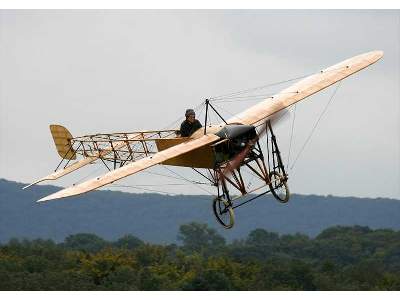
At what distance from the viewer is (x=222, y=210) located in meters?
30.6

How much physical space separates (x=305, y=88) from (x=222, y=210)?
22.6 feet

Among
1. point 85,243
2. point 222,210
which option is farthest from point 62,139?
point 85,243

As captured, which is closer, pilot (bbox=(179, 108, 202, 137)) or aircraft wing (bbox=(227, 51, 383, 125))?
pilot (bbox=(179, 108, 202, 137))

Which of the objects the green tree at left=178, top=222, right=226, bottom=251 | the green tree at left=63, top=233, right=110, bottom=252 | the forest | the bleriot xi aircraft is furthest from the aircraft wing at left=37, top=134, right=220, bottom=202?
the green tree at left=178, top=222, right=226, bottom=251

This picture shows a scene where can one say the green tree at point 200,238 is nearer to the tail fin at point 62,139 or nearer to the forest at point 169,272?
the forest at point 169,272

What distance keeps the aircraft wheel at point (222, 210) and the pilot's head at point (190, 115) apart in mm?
3105

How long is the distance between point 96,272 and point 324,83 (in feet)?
216

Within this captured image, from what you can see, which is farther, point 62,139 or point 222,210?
point 62,139

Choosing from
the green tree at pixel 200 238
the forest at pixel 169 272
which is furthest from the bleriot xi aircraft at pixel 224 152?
the green tree at pixel 200 238

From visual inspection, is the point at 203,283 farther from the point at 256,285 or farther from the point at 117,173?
the point at 117,173

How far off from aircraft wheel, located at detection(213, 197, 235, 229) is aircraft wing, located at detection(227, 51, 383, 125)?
136 inches

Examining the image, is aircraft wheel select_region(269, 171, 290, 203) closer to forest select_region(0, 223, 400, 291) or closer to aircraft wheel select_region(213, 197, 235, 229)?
aircraft wheel select_region(213, 197, 235, 229)

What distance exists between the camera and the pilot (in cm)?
3250

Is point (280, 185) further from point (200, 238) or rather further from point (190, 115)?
point (200, 238)
